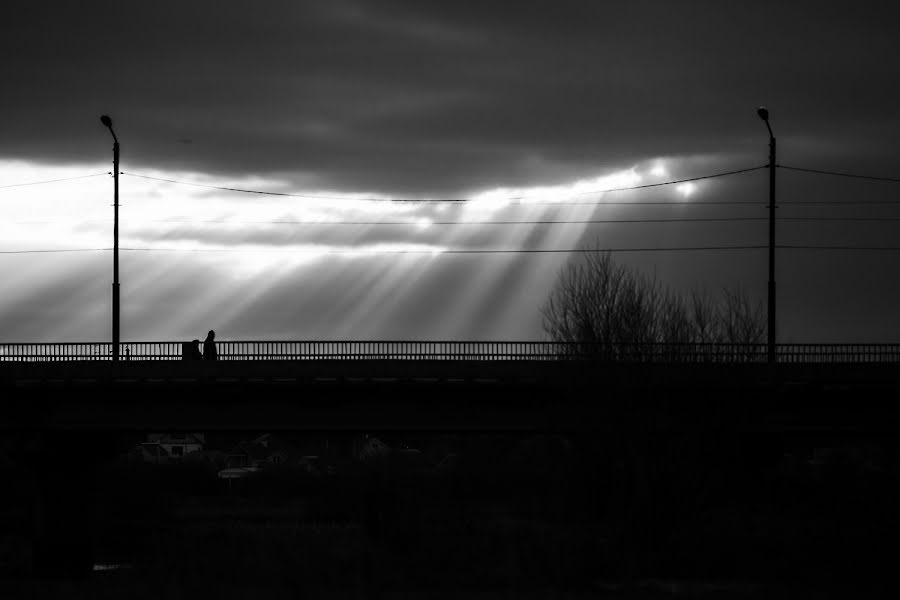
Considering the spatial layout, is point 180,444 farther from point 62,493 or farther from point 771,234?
point 771,234

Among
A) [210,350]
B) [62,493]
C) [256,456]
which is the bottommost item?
[256,456]

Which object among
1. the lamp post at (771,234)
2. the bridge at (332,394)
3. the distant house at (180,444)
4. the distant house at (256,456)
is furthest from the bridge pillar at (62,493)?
the distant house at (180,444)

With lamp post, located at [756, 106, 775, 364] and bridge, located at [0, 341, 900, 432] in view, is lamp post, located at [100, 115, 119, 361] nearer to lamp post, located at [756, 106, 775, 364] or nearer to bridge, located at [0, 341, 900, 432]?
bridge, located at [0, 341, 900, 432]

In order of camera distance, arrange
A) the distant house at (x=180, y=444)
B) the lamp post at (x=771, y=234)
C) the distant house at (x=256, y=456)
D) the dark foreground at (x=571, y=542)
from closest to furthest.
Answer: the dark foreground at (x=571, y=542)
the lamp post at (x=771, y=234)
the distant house at (x=256, y=456)
the distant house at (x=180, y=444)

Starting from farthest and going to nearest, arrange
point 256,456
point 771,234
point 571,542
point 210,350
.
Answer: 1. point 256,456
2. point 210,350
3. point 771,234
4. point 571,542

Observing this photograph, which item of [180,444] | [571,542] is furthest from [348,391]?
[180,444]

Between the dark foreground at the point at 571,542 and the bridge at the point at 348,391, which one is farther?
the bridge at the point at 348,391

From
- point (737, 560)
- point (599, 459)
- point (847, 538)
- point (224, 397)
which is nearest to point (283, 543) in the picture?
point (224, 397)

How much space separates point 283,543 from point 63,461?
1320 centimetres

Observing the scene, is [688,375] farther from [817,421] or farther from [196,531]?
[196,531]

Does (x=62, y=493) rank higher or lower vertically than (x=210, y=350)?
lower

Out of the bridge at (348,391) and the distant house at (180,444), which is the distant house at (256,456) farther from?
the bridge at (348,391)

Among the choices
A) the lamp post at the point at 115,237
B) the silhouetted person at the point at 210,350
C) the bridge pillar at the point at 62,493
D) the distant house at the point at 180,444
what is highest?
the lamp post at the point at 115,237

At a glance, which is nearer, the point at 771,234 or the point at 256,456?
the point at 771,234
